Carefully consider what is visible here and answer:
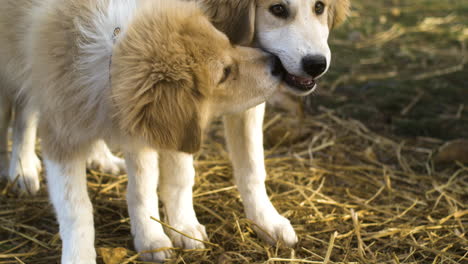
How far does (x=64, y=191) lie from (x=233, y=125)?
3.14 feet

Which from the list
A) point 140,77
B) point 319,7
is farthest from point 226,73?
point 319,7

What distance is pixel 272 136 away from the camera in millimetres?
4500

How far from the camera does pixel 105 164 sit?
400cm

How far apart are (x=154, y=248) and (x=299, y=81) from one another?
3.70 ft

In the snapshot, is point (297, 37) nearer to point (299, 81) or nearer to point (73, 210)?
point (299, 81)

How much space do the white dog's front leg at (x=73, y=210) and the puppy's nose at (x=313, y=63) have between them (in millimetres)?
1163

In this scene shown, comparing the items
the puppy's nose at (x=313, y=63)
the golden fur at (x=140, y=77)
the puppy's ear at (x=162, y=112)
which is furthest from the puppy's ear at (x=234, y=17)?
the puppy's ear at (x=162, y=112)

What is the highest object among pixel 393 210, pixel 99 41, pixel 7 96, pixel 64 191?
pixel 99 41

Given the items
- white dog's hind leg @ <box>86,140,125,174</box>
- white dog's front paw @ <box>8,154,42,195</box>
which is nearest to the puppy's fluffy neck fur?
white dog's front paw @ <box>8,154,42,195</box>

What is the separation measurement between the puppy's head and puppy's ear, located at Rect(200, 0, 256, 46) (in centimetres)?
21

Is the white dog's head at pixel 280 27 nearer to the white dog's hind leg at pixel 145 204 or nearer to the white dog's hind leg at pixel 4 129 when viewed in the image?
the white dog's hind leg at pixel 145 204

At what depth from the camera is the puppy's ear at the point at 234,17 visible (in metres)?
2.66

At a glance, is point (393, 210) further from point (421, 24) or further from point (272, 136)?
point (421, 24)

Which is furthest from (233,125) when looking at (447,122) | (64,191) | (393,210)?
(447,122)
